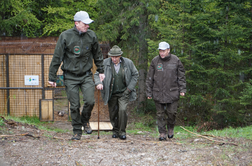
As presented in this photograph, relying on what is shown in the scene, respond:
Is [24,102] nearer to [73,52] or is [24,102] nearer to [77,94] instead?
[77,94]

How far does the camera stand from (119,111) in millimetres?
6164

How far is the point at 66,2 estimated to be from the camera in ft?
56.3

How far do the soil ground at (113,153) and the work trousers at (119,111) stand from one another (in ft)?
3.39

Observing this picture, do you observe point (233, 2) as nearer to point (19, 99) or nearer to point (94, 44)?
point (94, 44)

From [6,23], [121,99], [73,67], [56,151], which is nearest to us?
[56,151]

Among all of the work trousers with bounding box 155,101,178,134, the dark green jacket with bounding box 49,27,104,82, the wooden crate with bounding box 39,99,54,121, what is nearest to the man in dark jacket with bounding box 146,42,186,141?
the work trousers with bounding box 155,101,178,134

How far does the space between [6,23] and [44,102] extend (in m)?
3.86

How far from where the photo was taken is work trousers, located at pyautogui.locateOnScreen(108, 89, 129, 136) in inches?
242

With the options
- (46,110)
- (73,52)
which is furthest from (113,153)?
(46,110)

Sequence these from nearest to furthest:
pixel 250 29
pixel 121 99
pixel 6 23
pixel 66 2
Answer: pixel 121 99 → pixel 250 29 → pixel 6 23 → pixel 66 2

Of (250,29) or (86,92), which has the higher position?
(250,29)

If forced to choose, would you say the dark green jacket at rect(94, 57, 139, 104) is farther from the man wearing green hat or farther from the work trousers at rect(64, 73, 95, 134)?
the work trousers at rect(64, 73, 95, 134)

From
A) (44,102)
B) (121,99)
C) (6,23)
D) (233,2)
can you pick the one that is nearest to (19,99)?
(44,102)

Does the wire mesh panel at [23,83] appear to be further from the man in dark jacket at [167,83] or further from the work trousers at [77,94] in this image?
the man in dark jacket at [167,83]
